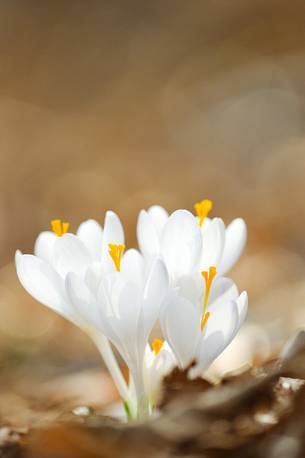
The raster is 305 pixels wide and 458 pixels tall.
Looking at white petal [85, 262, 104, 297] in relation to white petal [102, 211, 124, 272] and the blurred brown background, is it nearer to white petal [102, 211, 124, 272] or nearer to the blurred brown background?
white petal [102, 211, 124, 272]

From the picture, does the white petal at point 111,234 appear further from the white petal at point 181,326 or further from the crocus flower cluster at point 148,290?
the white petal at point 181,326

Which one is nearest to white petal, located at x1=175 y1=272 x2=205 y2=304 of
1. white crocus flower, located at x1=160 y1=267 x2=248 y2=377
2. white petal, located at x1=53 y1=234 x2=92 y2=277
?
white crocus flower, located at x1=160 y1=267 x2=248 y2=377

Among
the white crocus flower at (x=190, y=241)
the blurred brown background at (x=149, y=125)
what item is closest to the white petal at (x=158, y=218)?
the white crocus flower at (x=190, y=241)

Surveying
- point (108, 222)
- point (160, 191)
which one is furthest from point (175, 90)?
point (108, 222)

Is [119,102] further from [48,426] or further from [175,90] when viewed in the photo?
[48,426]

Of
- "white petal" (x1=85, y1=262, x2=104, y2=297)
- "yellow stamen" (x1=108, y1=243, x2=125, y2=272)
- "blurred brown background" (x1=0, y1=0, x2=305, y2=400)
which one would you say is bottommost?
"white petal" (x1=85, y1=262, x2=104, y2=297)

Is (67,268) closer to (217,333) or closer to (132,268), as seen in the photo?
(132,268)

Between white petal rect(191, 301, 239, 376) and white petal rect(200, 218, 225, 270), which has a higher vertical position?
white petal rect(200, 218, 225, 270)

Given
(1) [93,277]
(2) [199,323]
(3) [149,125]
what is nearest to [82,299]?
(1) [93,277]
